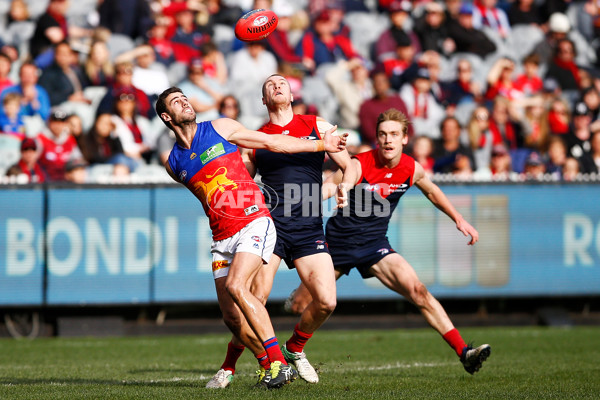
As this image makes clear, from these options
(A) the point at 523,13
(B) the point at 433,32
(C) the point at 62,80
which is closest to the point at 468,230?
(C) the point at 62,80

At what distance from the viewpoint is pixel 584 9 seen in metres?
20.3

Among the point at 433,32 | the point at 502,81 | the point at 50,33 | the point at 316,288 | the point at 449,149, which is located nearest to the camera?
the point at 316,288

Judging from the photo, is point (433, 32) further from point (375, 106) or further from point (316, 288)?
point (316, 288)

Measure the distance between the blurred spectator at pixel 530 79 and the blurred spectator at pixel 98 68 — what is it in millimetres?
7578

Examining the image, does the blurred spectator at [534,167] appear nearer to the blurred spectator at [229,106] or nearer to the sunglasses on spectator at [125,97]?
the blurred spectator at [229,106]

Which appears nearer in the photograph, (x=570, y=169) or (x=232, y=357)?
(x=232, y=357)

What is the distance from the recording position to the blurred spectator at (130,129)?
47.6 ft

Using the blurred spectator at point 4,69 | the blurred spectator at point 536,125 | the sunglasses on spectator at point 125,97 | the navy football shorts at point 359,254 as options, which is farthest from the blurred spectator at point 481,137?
the blurred spectator at point 4,69

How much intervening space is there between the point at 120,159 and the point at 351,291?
3.88m

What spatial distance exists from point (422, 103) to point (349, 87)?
130cm

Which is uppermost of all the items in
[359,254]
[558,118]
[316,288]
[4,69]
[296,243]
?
[4,69]

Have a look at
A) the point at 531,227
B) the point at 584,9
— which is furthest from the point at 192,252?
the point at 584,9

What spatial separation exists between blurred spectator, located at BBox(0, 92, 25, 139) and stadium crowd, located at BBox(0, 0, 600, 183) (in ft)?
0.06

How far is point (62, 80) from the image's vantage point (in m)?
15.7
